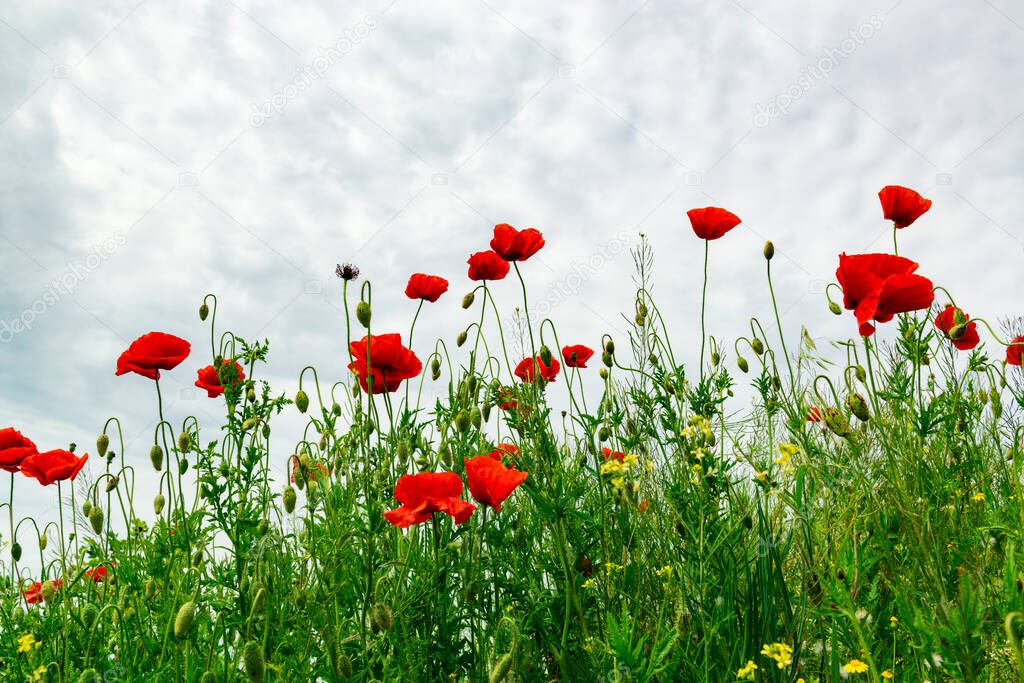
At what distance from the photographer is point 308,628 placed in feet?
6.86

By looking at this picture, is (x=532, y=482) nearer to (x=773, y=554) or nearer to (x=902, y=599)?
(x=773, y=554)

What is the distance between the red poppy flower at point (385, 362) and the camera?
8.52 ft

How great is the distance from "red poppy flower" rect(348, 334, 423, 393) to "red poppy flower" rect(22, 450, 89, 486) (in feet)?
4.66

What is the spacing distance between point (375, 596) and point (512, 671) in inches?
19.4

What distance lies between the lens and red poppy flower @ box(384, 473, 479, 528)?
2080mm

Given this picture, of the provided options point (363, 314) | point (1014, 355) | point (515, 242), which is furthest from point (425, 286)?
point (1014, 355)

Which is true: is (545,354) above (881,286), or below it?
above

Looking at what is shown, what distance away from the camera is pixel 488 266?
3234 millimetres

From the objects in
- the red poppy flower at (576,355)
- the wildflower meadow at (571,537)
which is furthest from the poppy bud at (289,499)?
the red poppy flower at (576,355)

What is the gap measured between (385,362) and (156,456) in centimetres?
101

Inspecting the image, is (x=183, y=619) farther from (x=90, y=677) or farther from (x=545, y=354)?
(x=545, y=354)

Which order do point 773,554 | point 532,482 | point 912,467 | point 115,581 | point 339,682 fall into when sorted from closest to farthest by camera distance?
point 339,682 → point 773,554 → point 532,482 → point 912,467 → point 115,581

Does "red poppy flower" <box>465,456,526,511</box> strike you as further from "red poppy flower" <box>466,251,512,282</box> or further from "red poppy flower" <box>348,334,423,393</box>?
"red poppy flower" <box>466,251,512,282</box>

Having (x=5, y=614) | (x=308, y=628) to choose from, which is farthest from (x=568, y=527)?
(x=5, y=614)
